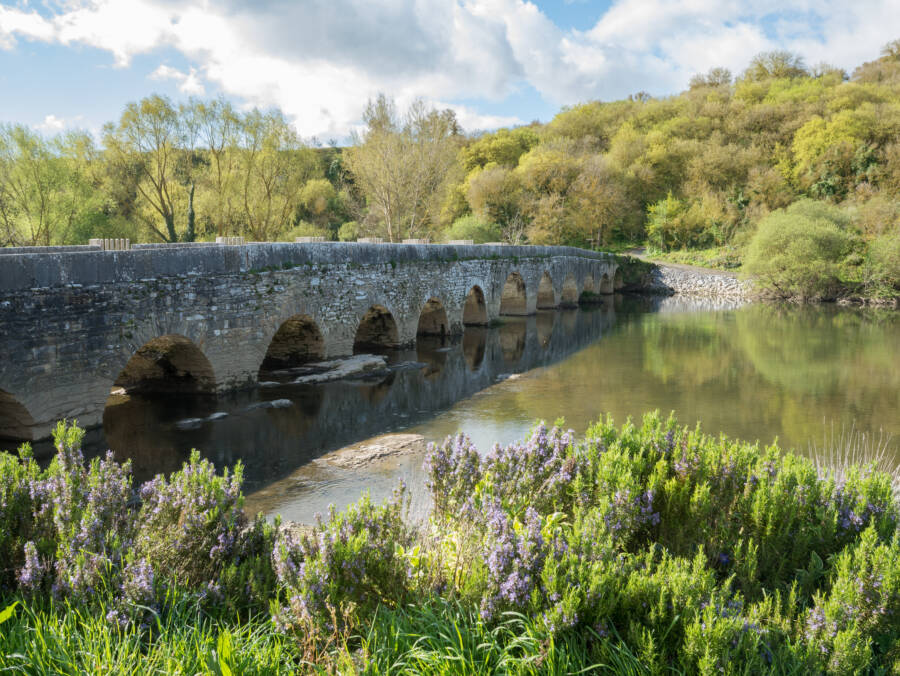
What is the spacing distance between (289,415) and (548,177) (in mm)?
36642

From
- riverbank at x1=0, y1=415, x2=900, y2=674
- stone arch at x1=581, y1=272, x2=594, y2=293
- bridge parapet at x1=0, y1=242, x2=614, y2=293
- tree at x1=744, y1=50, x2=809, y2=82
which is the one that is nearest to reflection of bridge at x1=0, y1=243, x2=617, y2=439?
bridge parapet at x1=0, y1=242, x2=614, y2=293

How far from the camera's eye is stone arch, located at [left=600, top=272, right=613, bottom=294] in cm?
4033

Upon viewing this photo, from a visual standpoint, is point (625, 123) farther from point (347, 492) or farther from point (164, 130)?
point (347, 492)

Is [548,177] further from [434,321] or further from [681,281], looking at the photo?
[434,321]

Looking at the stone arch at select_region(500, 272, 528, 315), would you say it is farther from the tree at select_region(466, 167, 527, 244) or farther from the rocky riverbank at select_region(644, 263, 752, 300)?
the rocky riverbank at select_region(644, 263, 752, 300)

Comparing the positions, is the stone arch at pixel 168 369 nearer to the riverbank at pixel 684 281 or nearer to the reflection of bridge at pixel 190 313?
the reflection of bridge at pixel 190 313

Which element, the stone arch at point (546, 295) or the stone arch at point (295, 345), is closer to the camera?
the stone arch at point (295, 345)

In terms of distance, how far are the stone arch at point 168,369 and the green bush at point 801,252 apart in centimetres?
3019

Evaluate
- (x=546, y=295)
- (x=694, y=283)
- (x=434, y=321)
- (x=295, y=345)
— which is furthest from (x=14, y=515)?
(x=694, y=283)

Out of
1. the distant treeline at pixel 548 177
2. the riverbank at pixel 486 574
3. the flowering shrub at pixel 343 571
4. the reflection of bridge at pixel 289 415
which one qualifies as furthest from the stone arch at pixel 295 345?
the distant treeline at pixel 548 177

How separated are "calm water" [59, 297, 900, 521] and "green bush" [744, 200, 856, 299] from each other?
38.5ft

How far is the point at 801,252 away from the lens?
107 feet

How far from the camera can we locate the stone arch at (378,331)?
17203 mm

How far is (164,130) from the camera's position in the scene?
30.7 m
